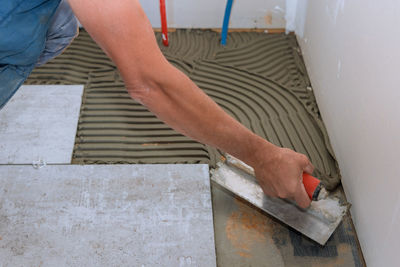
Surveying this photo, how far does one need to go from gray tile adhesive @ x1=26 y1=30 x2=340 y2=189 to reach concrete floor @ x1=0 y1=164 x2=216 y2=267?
12cm

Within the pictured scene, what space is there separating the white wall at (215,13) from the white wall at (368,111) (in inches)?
28.8

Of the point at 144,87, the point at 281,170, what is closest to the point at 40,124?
the point at 144,87

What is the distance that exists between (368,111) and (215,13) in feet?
5.22

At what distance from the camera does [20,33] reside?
1.20m

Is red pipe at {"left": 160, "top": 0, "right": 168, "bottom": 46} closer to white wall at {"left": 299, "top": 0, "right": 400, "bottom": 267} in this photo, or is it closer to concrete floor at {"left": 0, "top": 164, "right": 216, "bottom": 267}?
white wall at {"left": 299, "top": 0, "right": 400, "bottom": 267}

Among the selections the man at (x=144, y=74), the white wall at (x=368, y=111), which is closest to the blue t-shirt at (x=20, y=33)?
the man at (x=144, y=74)

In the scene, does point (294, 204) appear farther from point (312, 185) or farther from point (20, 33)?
point (20, 33)

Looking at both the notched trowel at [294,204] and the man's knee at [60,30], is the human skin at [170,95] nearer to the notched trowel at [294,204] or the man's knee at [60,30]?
the notched trowel at [294,204]

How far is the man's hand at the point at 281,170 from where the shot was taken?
4.54ft

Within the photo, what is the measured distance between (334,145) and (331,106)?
198mm

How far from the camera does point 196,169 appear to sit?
1902 mm

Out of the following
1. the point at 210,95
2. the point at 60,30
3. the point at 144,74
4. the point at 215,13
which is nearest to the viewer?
the point at 144,74

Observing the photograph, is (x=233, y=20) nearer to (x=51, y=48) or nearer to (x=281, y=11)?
(x=281, y=11)

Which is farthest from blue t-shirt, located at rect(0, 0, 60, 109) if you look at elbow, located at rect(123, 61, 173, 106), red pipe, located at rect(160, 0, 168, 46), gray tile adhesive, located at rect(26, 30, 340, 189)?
red pipe, located at rect(160, 0, 168, 46)
